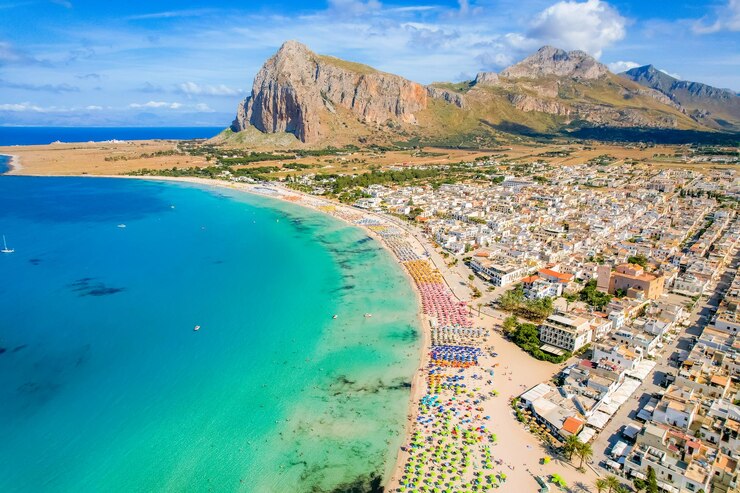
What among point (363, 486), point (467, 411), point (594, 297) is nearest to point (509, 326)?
point (594, 297)

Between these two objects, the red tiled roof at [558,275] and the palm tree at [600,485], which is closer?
the palm tree at [600,485]

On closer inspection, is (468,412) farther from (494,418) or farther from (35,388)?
(35,388)

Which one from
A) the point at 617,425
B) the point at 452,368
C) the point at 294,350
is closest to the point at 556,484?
the point at 617,425

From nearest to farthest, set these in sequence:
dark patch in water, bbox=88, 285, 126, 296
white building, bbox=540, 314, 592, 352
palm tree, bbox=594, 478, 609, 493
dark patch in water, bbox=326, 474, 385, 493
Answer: palm tree, bbox=594, 478, 609, 493
dark patch in water, bbox=326, 474, 385, 493
white building, bbox=540, 314, 592, 352
dark patch in water, bbox=88, 285, 126, 296

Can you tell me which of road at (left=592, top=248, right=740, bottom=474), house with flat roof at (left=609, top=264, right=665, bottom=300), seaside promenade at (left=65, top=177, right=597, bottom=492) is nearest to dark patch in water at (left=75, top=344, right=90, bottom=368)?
seaside promenade at (left=65, top=177, right=597, bottom=492)

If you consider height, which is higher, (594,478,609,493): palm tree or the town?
the town

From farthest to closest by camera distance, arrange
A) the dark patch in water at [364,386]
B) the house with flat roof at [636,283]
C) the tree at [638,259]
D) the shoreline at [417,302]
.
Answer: the tree at [638,259], the house with flat roof at [636,283], the dark patch in water at [364,386], the shoreline at [417,302]

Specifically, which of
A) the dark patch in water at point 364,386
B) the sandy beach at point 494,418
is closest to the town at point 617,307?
the sandy beach at point 494,418

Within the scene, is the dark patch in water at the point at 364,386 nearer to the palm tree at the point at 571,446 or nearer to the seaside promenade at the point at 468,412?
the seaside promenade at the point at 468,412

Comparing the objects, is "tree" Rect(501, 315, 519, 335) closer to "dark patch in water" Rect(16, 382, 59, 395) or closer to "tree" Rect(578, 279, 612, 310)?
"tree" Rect(578, 279, 612, 310)
